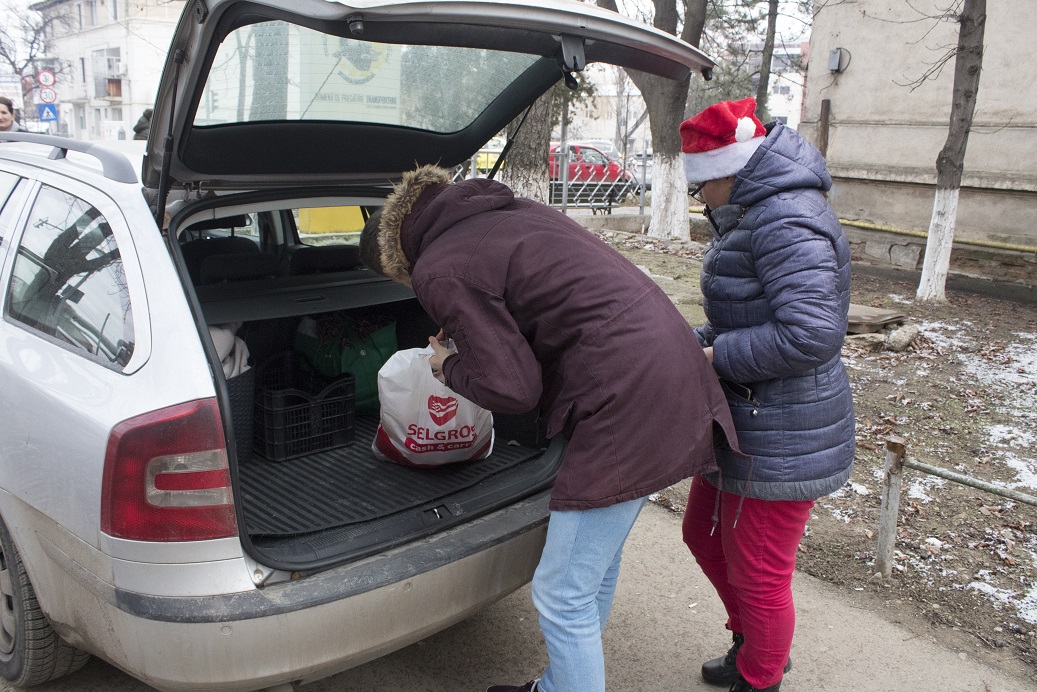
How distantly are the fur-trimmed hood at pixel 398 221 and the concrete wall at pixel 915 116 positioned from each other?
31.6ft

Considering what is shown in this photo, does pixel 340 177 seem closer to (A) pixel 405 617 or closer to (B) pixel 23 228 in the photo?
(B) pixel 23 228

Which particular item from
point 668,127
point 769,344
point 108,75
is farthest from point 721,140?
point 108,75

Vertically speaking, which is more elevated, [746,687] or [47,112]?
[47,112]

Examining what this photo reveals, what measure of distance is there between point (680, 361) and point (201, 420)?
115 centimetres

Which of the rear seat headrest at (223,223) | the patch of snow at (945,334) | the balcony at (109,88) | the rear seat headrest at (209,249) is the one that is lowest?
the patch of snow at (945,334)

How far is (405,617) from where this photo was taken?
217 cm

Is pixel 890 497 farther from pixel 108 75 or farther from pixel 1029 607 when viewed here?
pixel 108 75

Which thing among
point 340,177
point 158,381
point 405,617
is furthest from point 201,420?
point 340,177

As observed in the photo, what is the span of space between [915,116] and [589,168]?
37.1 ft

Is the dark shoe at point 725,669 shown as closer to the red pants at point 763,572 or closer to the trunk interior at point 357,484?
the red pants at point 763,572

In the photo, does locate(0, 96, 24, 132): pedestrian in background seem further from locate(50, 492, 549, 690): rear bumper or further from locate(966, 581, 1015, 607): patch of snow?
locate(966, 581, 1015, 607): patch of snow

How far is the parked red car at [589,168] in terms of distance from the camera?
66.2 feet

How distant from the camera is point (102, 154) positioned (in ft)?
8.07

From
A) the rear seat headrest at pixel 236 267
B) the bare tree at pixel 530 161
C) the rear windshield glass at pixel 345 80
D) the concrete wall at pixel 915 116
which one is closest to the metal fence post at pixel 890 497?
the rear windshield glass at pixel 345 80
